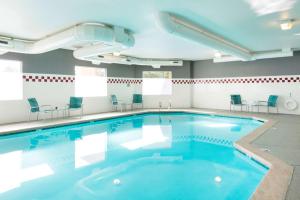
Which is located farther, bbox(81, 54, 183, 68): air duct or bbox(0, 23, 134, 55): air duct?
bbox(81, 54, 183, 68): air duct

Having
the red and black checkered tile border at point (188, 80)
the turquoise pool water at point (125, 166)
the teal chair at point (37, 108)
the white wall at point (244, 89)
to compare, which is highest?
the red and black checkered tile border at point (188, 80)

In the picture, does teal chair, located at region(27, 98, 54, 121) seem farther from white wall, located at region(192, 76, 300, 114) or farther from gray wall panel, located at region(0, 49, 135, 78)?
white wall, located at region(192, 76, 300, 114)

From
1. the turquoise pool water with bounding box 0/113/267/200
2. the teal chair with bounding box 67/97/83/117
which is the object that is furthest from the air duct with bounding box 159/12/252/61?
the teal chair with bounding box 67/97/83/117

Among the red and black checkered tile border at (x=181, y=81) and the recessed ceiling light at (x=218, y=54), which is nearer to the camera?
the recessed ceiling light at (x=218, y=54)

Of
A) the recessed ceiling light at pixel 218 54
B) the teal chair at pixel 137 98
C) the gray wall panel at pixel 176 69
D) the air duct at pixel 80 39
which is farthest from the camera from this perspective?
the gray wall panel at pixel 176 69

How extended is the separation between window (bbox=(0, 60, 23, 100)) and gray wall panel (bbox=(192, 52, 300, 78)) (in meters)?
7.60

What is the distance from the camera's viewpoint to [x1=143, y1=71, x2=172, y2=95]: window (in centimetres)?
1109

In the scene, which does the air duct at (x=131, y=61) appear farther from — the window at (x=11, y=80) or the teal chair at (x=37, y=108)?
the window at (x=11, y=80)

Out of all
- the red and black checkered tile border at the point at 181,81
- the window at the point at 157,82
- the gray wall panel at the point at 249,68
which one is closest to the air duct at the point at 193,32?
the gray wall panel at the point at 249,68

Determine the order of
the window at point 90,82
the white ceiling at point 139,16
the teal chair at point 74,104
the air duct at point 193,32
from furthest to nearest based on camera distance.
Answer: the window at point 90,82
the teal chair at point 74,104
the air duct at point 193,32
the white ceiling at point 139,16

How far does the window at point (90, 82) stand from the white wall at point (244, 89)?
4.54 meters

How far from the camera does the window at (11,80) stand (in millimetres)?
6680

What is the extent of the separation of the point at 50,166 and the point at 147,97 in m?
7.70

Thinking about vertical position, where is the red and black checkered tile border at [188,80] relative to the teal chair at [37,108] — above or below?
above
